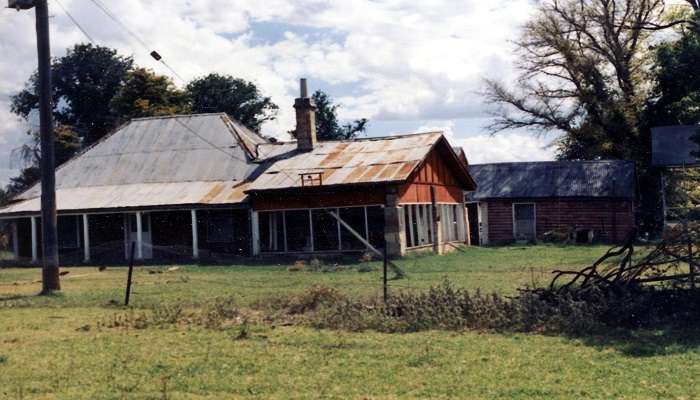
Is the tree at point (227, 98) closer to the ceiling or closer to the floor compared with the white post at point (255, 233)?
closer to the ceiling

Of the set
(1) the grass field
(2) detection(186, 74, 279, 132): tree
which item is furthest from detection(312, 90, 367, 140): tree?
(1) the grass field

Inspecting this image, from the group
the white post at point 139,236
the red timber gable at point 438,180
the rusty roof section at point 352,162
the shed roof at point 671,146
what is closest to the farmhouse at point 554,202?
the shed roof at point 671,146

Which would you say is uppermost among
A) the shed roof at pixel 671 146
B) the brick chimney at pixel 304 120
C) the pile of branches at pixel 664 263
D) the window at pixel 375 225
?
the brick chimney at pixel 304 120

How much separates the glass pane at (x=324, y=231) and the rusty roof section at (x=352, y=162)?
1662 millimetres

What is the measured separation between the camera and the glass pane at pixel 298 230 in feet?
112

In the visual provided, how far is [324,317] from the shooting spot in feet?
48.1

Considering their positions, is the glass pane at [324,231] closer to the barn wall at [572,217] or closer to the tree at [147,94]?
the barn wall at [572,217]

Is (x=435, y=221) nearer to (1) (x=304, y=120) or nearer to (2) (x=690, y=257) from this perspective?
(1) (x=304, y=120)

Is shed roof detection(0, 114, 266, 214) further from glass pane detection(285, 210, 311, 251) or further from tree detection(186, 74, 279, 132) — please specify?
tree detection(186, 74, 279, 132)

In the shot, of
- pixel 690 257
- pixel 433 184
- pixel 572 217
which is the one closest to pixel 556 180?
pixel 572 217

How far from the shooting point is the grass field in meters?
9.32

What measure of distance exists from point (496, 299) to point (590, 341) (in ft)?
7.08

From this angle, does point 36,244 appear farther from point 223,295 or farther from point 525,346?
point 525,346

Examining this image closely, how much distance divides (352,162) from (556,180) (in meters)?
13.9
